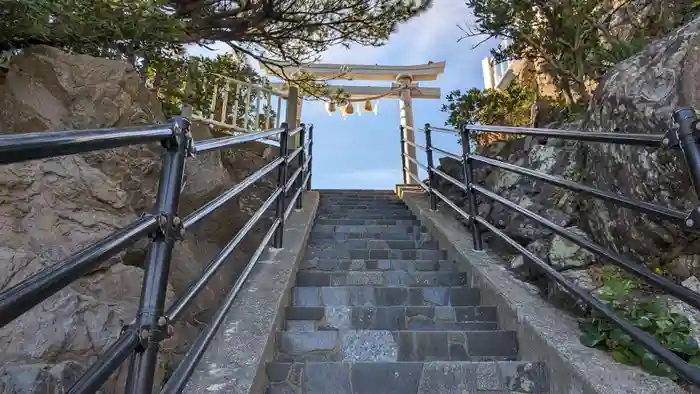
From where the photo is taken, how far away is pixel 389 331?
6.05 feet

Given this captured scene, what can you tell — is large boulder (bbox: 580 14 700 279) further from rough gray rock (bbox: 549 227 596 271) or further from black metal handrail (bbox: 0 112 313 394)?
black metal handrail (bbox: 0 112 313 394)

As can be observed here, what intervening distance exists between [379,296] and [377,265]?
1.90ft

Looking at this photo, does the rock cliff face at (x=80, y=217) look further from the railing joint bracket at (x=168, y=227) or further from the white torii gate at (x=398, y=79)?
the white torii gate at (x=398, y=79)

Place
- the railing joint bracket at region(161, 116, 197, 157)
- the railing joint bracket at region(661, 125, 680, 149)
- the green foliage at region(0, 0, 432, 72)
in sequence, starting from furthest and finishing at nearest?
the green foliage at region(0, 0, 432, 72)
the railing joint bracket at region(661, 125, 680, 149)
the railing joint bracket at region(161, 116, 197, 157)

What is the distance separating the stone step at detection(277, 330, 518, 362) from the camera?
1786 mm

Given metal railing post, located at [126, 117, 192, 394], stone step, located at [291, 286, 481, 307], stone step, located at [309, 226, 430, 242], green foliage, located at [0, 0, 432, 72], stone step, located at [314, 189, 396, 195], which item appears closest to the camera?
metal railing post, located at [126, 117, 192, 394]

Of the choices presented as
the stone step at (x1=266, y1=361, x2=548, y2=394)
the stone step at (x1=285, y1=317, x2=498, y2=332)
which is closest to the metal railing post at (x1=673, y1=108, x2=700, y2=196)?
the stone step at (x1=266, y1=361, x2=548, y2=394)

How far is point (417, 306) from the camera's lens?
213 centimetres

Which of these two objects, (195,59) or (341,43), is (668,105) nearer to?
(341,43)

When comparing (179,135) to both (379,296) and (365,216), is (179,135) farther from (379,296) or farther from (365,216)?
(365,216)

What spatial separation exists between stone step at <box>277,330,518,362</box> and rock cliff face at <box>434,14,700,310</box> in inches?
13.8

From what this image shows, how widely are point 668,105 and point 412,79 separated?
6.57m

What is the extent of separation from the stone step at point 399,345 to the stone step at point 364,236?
1.63m

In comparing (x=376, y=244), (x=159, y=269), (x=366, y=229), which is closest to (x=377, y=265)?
(x=376, y=244)
